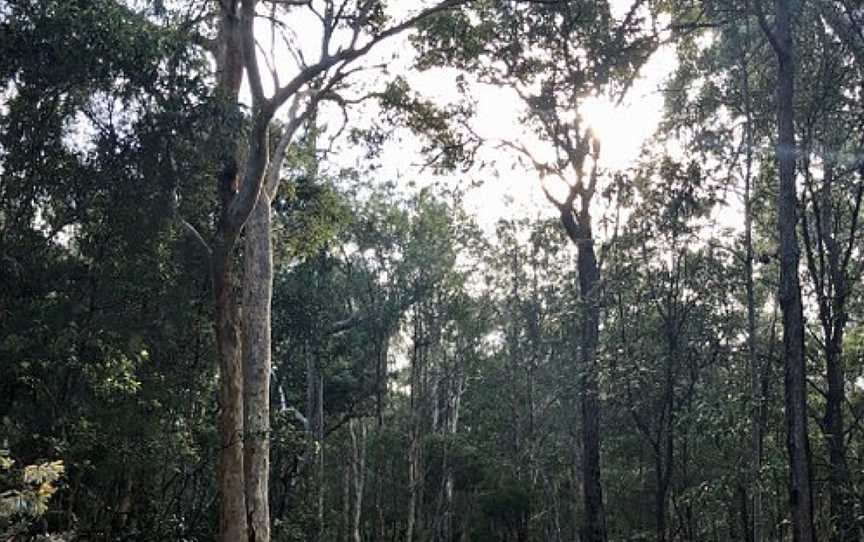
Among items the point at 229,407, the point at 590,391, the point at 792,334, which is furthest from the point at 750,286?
the point at 229,407

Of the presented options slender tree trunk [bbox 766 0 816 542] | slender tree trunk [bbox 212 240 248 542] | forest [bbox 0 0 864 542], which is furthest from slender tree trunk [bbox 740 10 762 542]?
slender tree trunk [bbox 212 240 248 542]

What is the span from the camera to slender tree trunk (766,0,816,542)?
6.70 metres

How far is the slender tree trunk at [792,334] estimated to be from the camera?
6.70 meters

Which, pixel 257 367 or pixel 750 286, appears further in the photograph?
pixel 750 286

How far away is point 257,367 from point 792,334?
5.67m

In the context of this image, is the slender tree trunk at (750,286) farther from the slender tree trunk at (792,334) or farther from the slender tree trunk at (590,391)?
the slender tree trunk at (792,334)

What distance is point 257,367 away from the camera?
9562 millimetres

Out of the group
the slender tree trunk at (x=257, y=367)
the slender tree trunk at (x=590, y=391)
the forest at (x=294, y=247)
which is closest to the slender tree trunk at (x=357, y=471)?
the forest at (x=294, y=247)

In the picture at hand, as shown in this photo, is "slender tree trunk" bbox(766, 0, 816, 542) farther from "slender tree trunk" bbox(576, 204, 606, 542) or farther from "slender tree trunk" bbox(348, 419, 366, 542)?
"slender tree trunk" bbox(348, 419, 366, 542)

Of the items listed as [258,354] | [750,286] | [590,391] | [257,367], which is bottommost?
[590,391]

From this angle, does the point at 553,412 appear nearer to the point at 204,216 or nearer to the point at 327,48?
the point at 204,216

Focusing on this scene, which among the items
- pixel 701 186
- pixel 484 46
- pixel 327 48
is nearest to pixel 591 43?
pixel 484 46

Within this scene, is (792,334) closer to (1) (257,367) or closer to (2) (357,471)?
(1) (257,367)

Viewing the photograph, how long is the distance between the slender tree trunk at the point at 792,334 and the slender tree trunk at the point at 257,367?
521cm
